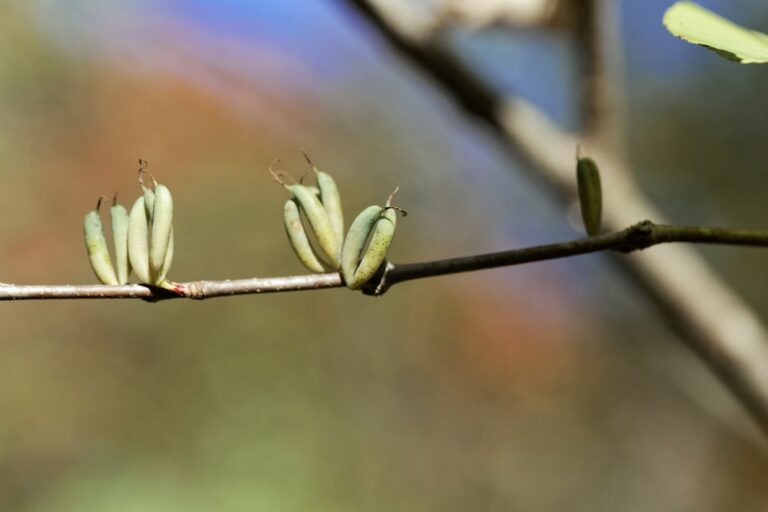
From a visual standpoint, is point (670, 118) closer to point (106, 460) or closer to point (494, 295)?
point (494, 295)

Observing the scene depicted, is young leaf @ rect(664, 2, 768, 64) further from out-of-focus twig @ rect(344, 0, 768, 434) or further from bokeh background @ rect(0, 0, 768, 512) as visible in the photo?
bokeh background @ rect(0, 0, 768, 512)

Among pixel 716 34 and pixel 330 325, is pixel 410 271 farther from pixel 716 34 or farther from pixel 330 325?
pixel 330 325

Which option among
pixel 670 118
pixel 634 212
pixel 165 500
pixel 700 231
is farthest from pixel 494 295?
pixel 700 231

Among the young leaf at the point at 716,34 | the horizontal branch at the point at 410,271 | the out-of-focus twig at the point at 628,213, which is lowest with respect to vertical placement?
the horizontal branch at the point at 410,271

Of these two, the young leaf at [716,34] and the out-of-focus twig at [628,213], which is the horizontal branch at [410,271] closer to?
Result: the young leaf at [716,34]

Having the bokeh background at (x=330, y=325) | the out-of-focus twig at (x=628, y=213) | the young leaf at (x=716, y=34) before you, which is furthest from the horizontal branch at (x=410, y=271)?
the bokeh background at (x=330, y=325)

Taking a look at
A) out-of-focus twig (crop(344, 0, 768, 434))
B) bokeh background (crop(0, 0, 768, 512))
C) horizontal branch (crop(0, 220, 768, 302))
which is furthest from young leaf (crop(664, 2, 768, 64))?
bokeh background (crop(0, 0, 768, 512))

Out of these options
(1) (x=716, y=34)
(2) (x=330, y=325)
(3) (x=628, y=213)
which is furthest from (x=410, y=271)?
(2) (x=330, y=325)
